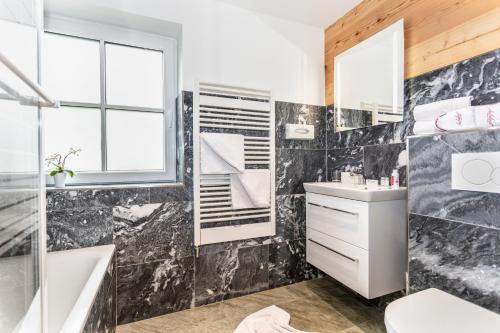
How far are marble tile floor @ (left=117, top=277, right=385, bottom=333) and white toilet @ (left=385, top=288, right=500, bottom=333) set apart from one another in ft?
2.24

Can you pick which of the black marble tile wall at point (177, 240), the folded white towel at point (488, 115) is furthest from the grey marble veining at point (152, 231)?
the folded white towel at point (488, 115)

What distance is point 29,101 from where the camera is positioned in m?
0.70

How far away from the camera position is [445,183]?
1241 millimetres

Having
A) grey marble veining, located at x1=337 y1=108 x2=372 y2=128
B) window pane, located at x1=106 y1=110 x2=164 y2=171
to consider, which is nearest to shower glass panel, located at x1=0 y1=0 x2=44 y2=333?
window pane, located at x1=106 y1=110 x2=164 y2=171

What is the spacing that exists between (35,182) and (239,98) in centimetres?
150

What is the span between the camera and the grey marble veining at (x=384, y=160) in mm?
1711

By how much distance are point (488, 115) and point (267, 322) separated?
1.64m

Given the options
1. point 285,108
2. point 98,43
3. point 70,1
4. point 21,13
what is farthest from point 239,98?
point 21,13

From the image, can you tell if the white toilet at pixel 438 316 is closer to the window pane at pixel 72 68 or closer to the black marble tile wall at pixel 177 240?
the black marble tile wall at pixel 177 240

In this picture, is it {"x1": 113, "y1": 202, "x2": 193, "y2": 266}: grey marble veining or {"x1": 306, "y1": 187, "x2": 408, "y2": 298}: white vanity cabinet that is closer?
{"x1": 306, "y1": 187, "x2": 408, "y2": 298}: white vanity cabinet

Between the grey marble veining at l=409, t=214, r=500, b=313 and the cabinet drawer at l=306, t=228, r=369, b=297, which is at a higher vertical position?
the grey marble veining at l=409, t=214, r=500, b=313

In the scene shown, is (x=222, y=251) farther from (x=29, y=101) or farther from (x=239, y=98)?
(x=29, y=101)

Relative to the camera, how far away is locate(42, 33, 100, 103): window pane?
1765 millimetres

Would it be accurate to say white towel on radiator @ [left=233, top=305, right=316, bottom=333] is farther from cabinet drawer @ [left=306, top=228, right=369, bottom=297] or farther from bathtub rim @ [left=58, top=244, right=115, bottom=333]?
bathtub rim @ [left=58, top=244, right=115, bottom=333]
